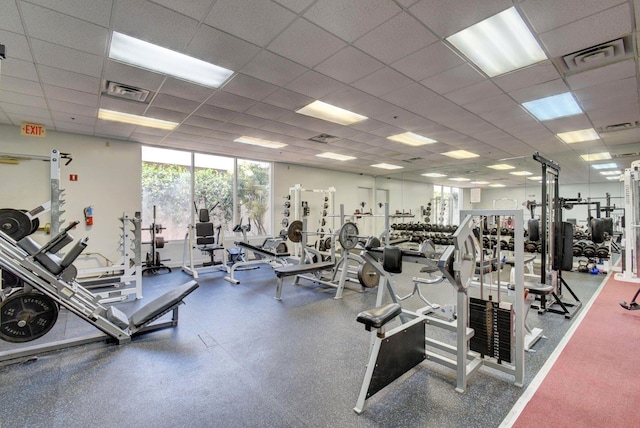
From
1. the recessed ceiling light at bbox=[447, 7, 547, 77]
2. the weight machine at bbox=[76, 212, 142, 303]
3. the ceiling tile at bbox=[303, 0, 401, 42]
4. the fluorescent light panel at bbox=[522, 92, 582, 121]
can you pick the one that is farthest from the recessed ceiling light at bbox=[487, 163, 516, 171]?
the weight machine at bbox=[76, 212, 142, 303]

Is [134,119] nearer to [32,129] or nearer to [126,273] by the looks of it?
[32,129]

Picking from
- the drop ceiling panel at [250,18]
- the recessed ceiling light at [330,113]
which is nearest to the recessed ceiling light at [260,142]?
the recessed ceiling light at [330,113]

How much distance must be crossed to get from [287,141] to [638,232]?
591cm

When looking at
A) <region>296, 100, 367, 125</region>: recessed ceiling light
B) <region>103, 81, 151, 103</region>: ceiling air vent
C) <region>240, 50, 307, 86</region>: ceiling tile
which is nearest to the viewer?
<region>240, 50, 307, 86</region>: ceiling tile

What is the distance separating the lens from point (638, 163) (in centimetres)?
422

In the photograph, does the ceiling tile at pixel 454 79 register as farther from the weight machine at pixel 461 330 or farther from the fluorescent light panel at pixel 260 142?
the fluorescent light panel at pixel 260 142

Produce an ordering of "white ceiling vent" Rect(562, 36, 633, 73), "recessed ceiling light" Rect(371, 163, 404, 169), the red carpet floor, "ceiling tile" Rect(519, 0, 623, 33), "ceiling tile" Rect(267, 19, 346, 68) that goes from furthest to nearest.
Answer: "recessed ceiling light" Rect(371, 163, 404, 169) → "white ceiling vent" Rect(562, 36, 633, 73) → "ceiling tile" Rect(267, 19, 346, 68) → "ceiling tile" Rect(519, 0, 623, 33) → the red carpet floor

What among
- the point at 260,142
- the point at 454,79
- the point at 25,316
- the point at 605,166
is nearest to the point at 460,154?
the point at 605,166

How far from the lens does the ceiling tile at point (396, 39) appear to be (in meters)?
2.31

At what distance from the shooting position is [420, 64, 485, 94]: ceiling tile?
3059 mm

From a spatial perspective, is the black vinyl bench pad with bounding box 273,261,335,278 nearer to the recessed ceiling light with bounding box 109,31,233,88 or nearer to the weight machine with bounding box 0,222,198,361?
the weight machine with bounding box 0,222,198,361

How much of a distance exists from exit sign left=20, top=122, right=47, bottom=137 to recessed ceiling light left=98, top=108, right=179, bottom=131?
1136mm

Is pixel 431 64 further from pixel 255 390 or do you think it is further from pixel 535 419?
pixel 255 390

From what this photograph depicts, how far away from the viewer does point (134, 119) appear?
4668 mm
